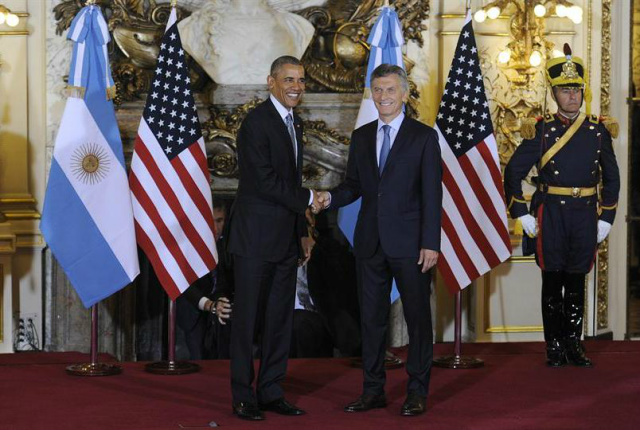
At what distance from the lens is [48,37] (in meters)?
7.93

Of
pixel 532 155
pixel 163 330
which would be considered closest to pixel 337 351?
pixel 163 330

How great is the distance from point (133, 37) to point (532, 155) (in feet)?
10.2

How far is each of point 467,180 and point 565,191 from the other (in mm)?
698

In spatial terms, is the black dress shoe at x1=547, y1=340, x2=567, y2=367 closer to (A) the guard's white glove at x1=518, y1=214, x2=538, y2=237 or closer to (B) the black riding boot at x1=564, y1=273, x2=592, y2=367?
(B) the black riding boot at x1=564, y1=273, x2=592, y2=367

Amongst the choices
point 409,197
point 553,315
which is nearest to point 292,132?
point 409,197

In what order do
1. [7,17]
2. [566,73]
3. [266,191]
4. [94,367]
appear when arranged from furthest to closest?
[7,17], [94,367], [566,73], [266,191]

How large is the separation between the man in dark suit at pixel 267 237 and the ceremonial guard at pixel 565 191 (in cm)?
172

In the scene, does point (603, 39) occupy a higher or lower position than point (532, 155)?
higher

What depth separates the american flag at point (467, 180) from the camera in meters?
6.95

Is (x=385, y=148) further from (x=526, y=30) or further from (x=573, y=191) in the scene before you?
(x=526, y=30)

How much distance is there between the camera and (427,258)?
5.28 metres

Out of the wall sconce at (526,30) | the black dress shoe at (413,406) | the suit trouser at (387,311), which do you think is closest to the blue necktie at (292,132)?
the suit trouser at (387,311)

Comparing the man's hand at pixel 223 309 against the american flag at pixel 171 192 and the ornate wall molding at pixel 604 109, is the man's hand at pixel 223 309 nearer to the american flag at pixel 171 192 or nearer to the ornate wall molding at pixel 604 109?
the american flag at pixel 171 192

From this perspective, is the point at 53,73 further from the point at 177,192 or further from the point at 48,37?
the point at 177,192
